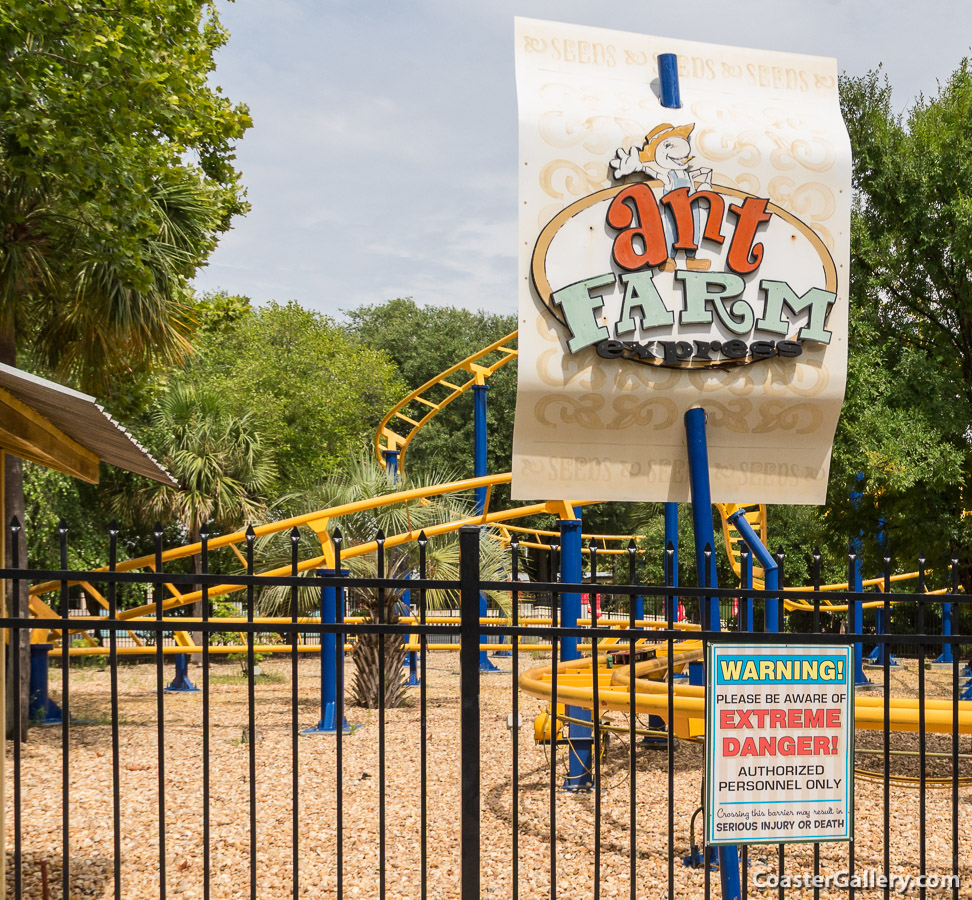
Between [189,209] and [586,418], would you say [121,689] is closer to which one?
[189,209]

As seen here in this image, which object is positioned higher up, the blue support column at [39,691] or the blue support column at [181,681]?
the blue support column at [39,691]

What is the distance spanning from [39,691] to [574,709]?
6.45 m

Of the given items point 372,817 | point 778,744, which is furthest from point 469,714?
point 372,817

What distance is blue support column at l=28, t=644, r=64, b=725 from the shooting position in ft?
34.0

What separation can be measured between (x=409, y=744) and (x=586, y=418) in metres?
5.67

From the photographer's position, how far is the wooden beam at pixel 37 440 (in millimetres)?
3561

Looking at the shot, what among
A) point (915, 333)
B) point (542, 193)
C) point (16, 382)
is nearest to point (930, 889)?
point (542, 193)

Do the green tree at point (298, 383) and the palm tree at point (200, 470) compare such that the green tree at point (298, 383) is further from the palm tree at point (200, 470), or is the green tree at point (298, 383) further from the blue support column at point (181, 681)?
the blue support column at point (181, 681)

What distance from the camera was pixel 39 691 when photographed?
10.5 m

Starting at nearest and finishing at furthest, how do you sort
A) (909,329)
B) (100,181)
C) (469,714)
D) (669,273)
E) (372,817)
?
(469,714), (669,273), (372,817), (100,181), (909,329)

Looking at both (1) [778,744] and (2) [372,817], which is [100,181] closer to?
(2) [372,817]

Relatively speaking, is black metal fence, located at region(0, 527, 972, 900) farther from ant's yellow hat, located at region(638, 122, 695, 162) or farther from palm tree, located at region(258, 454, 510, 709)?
ant's yellow hat, located at region(638, 122, 695, 162)

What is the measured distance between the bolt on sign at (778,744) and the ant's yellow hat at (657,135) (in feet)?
7.51

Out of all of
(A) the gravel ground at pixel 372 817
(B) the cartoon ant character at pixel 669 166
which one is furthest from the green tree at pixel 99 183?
(B) the cartoon ant character at pixel 669 166
